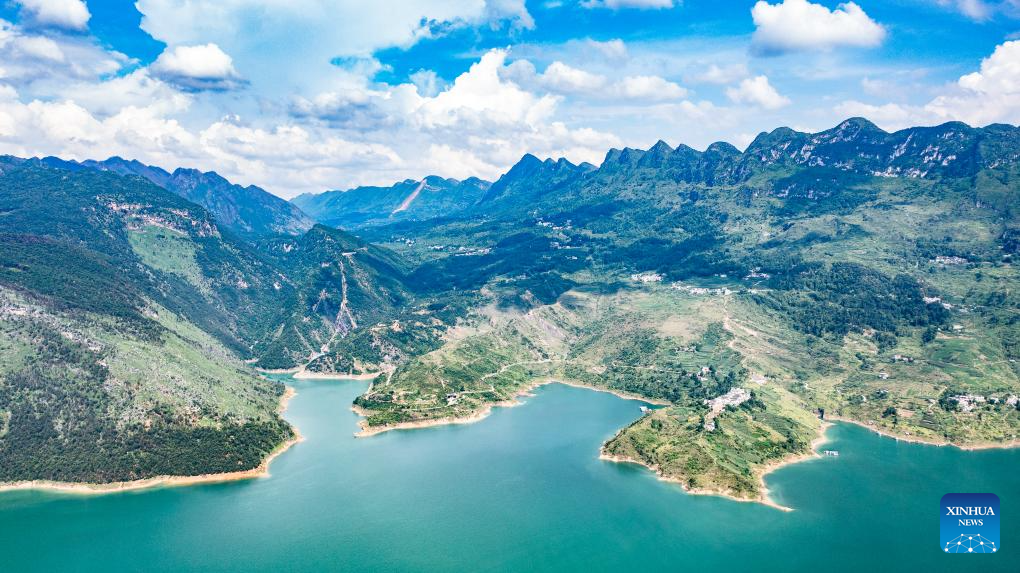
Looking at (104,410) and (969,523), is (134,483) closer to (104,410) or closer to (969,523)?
(104,410)

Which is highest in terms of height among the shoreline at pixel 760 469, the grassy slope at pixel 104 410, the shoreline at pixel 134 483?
the grassy slope at pixel 104 410

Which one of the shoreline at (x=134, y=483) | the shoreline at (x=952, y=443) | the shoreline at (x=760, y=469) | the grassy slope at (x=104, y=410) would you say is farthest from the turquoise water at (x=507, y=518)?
the grassy slope at (x=104, y=410)

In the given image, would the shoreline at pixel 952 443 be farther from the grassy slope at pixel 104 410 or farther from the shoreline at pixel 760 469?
the grassy slope at pixel 104 410

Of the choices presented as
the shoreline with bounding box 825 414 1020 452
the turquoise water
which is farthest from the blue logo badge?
the shoreline with bounding box 825 414 1020 452

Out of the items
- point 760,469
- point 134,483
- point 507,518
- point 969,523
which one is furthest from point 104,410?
point 969,523

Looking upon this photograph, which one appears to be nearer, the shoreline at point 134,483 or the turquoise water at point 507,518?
the turquoise water at point 507,518

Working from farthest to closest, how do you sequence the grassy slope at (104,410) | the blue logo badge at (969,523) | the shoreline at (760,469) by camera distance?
the grassy slope at (104,410), the shoreline at (760,469), the blue logo badge at (969,523)
